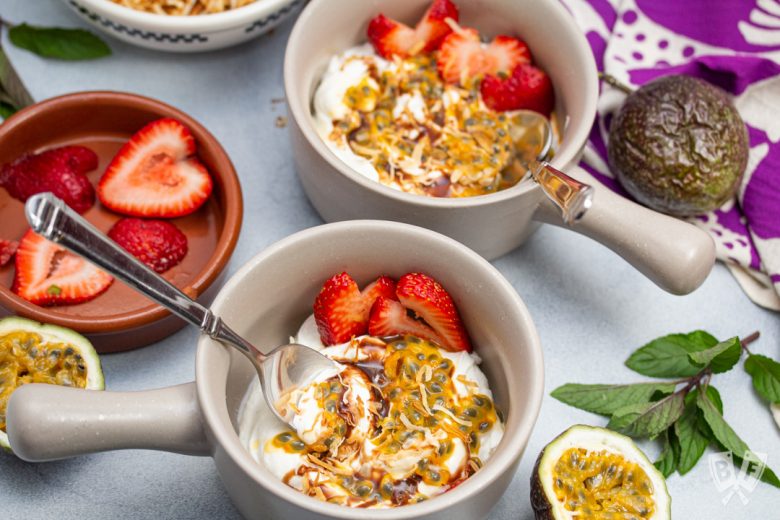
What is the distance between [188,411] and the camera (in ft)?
4.38

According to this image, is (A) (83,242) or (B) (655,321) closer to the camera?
(A) (83,242)

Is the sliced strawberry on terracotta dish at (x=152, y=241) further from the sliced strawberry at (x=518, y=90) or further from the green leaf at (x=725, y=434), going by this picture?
the green leaf at (x=725, y=434)

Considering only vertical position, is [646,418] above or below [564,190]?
below

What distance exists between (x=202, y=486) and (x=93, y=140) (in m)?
0.79

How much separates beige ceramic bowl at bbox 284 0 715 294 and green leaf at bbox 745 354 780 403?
0.97 ft

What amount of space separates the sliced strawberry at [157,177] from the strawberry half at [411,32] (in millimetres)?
445

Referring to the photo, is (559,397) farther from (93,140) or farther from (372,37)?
(93,140)

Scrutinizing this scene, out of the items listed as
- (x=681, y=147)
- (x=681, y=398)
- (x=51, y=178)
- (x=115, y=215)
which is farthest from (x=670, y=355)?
(x=51, y=178)

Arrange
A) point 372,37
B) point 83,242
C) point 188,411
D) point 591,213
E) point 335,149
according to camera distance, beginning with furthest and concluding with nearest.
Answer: point 372,37 → point 335,149 → point 591,213 → point 188,411 → point 83,242

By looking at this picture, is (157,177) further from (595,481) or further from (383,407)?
(595,481)

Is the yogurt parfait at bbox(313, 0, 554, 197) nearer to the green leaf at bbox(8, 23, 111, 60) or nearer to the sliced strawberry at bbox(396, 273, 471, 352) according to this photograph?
the sliced strawberry at bbox(396, 273, 471, 352)

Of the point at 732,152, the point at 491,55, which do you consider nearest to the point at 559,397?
the point at 732,152

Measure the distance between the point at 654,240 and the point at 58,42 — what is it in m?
1.38

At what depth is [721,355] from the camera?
5.72 ft
